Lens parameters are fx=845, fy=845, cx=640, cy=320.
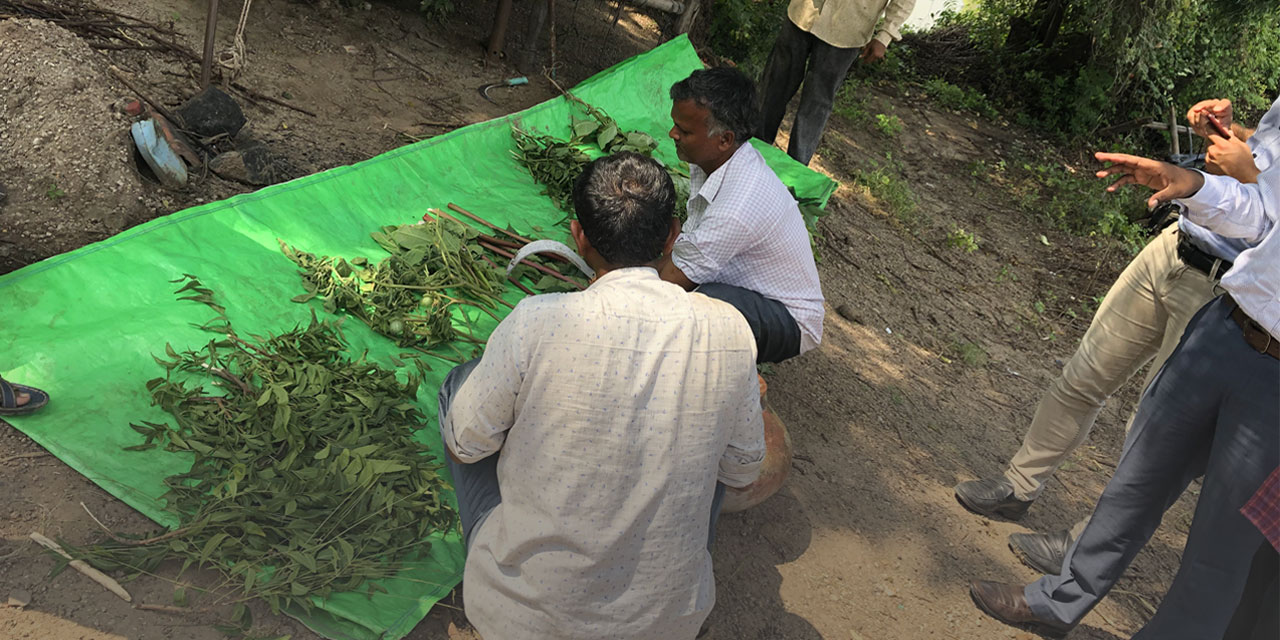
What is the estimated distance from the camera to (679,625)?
1807 millimetres

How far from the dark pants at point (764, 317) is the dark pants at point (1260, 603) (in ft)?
4.70

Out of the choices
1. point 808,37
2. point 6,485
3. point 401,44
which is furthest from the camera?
point 401,44

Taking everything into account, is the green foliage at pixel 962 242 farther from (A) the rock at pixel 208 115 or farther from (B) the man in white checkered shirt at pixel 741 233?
(A) the rock at pixel 208 115

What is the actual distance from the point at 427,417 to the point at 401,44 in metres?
3.82

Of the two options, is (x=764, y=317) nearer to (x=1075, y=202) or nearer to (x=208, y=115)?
(x=208, y=115)

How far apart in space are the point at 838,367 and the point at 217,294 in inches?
113

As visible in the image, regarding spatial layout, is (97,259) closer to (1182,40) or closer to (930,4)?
(1182,40)

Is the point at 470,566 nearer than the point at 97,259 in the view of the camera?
Yes

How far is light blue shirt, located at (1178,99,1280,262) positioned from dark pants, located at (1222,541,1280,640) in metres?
0.84

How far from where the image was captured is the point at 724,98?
2824mm

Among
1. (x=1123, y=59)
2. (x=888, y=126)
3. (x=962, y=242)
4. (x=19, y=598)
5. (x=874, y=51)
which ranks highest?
(x=1123, y=59)

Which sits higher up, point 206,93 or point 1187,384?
point 1187,384

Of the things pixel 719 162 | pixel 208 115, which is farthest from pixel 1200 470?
pixel 208 115

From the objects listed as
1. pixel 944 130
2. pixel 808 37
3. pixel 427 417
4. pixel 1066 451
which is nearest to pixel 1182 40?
pixel 944 130
